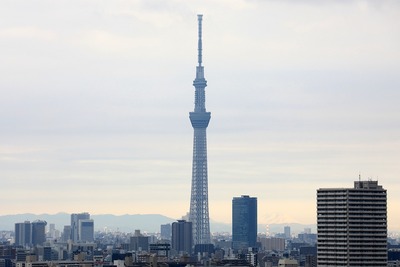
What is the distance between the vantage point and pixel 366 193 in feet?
495

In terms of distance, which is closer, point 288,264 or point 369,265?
point 369,265

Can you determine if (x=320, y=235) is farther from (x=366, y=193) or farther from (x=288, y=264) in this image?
(x=288, y=264)

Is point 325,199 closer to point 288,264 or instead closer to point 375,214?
point 375,214

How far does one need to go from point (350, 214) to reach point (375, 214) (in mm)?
2681

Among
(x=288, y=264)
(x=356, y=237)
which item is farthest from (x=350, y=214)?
(x=288, y=264)

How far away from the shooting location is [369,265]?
151375 millimetres

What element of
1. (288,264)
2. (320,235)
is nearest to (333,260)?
(320,235)

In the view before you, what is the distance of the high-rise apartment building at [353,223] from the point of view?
149875mm

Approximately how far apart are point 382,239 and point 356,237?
12.7 ft

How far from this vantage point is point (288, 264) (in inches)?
7239

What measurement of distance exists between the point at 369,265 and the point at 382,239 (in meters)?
3.22

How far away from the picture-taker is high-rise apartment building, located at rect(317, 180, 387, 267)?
492 feet

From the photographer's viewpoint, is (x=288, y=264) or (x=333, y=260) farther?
(x=288, y=264)

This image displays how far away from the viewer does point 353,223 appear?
150 m
